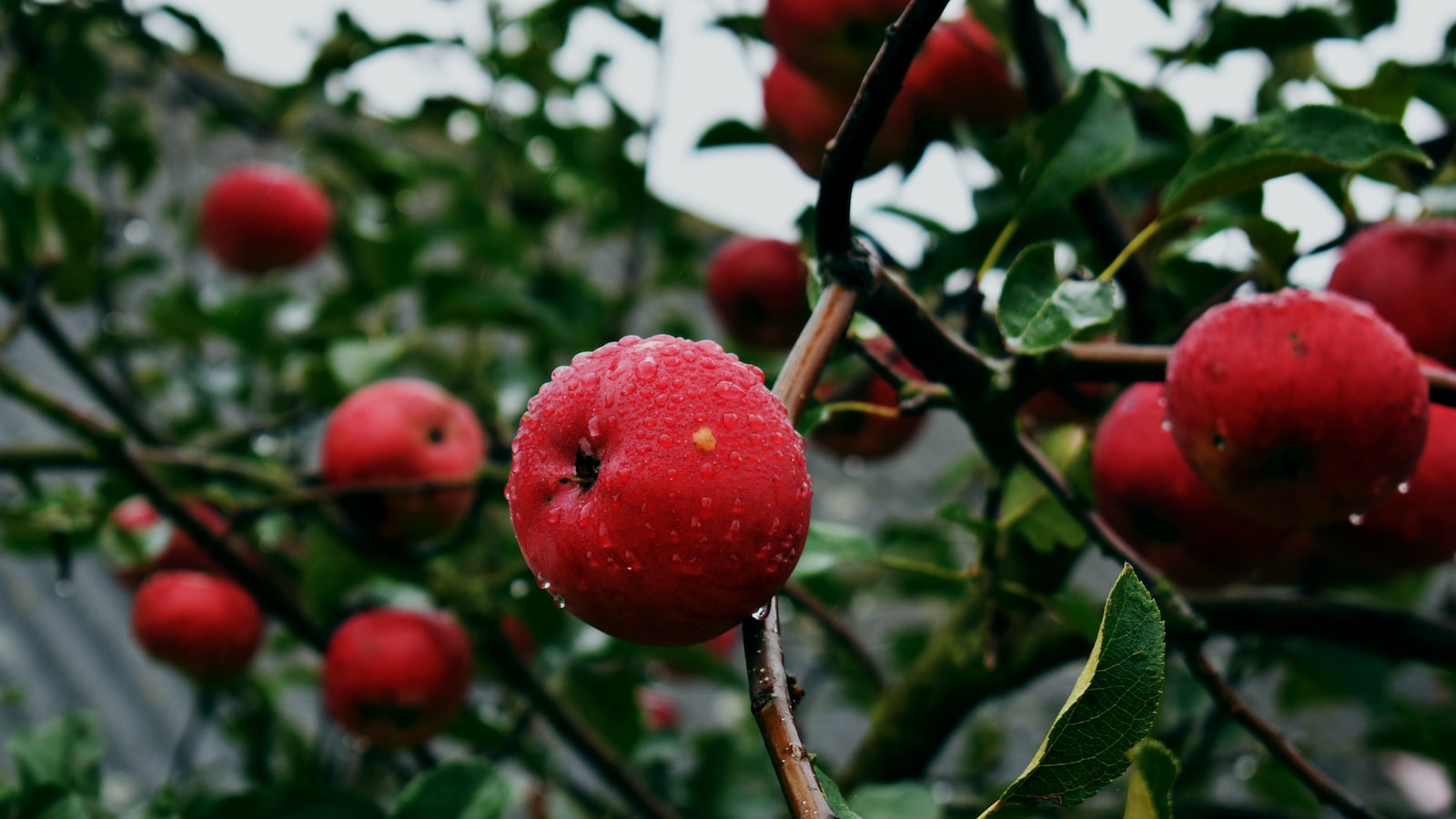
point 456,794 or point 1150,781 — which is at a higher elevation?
point 1150,781

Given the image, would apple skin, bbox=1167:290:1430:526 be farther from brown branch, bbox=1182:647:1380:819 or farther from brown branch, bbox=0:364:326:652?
brown branch, bbox=0:364:326:652

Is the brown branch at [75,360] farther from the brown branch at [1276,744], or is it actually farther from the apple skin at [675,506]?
the brown branch at [1276,744]

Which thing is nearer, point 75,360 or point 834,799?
point 834,799

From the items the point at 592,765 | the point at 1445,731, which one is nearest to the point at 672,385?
the point at 592,765

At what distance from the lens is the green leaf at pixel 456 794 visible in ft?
2.43

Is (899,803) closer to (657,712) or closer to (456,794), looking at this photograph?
(456,794)

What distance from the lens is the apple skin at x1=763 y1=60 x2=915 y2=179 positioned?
987 millimetres

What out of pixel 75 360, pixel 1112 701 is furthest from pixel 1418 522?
pixel 75 360

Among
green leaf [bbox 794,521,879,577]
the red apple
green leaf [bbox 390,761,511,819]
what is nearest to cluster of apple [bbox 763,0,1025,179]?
green leaf [bbox 794,521,879,577]

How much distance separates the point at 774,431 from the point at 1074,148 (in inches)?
15.1

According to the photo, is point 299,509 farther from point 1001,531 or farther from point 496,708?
point 1001,531

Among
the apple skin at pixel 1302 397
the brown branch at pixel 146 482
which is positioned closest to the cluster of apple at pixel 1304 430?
the apple skin at pixel 1302 397

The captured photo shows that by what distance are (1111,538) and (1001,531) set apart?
3.5 inches

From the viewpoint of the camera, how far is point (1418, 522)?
27.1 inches
